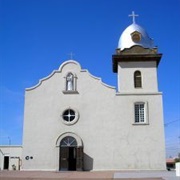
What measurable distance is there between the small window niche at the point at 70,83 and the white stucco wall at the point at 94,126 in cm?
29

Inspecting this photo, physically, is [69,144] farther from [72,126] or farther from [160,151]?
[160,151]

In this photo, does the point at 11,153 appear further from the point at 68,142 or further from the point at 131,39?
the point at 131,39

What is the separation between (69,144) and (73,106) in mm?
3468

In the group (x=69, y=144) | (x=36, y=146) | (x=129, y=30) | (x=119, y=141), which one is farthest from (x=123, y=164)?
(x=129, y=30)

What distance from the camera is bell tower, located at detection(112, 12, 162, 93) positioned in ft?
102

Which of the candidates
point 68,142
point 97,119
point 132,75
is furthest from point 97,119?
point 132,75

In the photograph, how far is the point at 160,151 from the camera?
2883 centimetres

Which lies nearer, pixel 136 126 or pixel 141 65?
pixel 136 126

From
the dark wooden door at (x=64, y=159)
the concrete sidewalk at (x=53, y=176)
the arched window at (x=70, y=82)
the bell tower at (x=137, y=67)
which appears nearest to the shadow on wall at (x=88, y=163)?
the dark wooden door at (x=64, y=159)

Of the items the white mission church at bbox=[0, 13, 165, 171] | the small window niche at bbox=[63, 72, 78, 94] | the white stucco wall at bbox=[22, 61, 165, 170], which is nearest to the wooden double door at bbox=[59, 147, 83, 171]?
the white mission church at bbox=[0, 13, 165, 171]

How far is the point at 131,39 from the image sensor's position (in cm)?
3228

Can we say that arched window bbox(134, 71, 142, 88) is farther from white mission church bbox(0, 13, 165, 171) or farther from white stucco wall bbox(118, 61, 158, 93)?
white stucco wall bbox(118, 61, 158, 93)

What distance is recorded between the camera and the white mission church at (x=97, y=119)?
2891 centimetres

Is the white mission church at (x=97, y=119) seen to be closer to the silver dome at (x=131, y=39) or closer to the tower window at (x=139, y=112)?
the tower window at (x=139, y=112)
